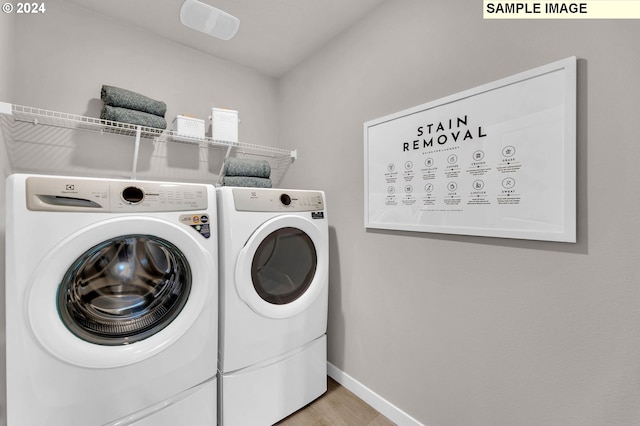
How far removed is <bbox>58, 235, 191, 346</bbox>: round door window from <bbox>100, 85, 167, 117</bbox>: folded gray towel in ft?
2.54

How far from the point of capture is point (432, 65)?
4.32 feet

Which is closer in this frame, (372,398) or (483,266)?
(483,266)

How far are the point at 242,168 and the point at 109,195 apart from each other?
87 centimetres

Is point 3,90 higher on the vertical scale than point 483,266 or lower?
higher

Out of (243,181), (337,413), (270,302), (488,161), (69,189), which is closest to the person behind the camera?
(69,189)

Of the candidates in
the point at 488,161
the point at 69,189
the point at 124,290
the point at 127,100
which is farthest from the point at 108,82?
the point at 488,161

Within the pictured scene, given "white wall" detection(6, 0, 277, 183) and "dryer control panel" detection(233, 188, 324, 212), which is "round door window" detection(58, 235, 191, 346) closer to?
"dryer control panel" detection(233, 188, 324, 212)

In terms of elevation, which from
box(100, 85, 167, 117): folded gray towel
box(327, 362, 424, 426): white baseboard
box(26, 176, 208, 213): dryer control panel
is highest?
box(100, 85, 167, 117): folded gray towel

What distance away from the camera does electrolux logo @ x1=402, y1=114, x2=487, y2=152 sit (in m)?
1.18

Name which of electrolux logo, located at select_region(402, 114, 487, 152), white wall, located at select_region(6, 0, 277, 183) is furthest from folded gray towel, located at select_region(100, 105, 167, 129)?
electrolux logo, located at select_region(402, 114, 487, 152)

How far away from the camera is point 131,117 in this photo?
1499 millimetres

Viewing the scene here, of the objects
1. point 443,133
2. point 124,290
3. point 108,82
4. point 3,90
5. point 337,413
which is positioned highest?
point 108,82

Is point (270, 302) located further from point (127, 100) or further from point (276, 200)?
point (127, 100)

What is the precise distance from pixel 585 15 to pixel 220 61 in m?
2.07
